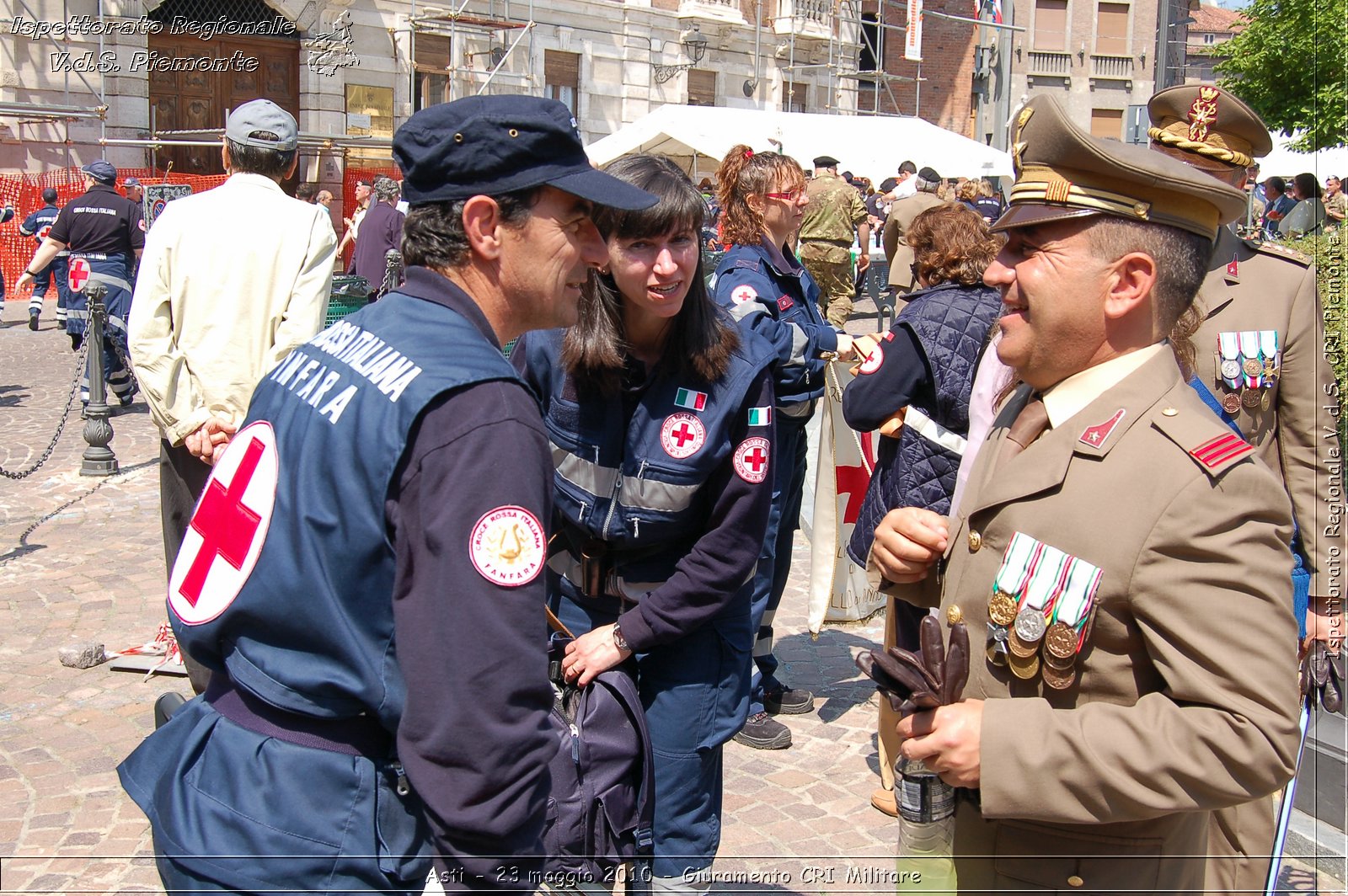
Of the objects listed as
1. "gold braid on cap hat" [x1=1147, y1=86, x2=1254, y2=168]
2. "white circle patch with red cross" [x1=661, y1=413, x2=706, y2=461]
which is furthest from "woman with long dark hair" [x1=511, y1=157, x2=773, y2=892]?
"gold braid on cap hat" [x1=1147, y1=86, x2=1254, y2=168]

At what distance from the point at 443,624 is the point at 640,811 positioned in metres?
1.24

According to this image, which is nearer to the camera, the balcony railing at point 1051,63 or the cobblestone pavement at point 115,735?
the cobblestone pavement at point 115,735

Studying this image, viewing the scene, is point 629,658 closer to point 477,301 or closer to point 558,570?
point 558,570

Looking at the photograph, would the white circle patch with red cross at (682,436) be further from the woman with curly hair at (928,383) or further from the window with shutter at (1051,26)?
the window with shutter at (1051,26)

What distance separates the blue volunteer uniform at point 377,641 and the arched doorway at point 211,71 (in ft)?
81.3

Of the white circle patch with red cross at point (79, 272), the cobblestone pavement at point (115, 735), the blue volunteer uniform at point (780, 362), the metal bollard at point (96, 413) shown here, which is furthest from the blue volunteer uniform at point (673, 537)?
the white circle patch with red cross at point (79, 272)

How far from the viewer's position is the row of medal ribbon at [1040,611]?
1.89m

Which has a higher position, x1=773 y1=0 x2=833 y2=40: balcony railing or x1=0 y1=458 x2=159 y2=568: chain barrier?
x1=773 y1=0 x2=833 y2=40: balcony railing

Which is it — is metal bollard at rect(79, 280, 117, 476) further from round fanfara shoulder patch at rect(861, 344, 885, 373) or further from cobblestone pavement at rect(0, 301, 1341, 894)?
round fanfara shoulder patch at rect(861, 344, 885, 373)

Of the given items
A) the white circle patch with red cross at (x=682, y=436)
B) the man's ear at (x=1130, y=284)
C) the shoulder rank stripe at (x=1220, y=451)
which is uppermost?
the man's ear at (x=1130, y=284)

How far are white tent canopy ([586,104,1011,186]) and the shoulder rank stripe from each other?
17.7 meters

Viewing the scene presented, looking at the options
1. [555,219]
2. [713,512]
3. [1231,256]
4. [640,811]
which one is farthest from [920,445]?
[555,219]

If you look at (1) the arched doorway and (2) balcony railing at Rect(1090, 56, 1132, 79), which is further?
(2) balcony railing at Rect(1090, 56, 1132, 79)

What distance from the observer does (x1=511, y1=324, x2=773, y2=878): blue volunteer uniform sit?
9.64 feet
